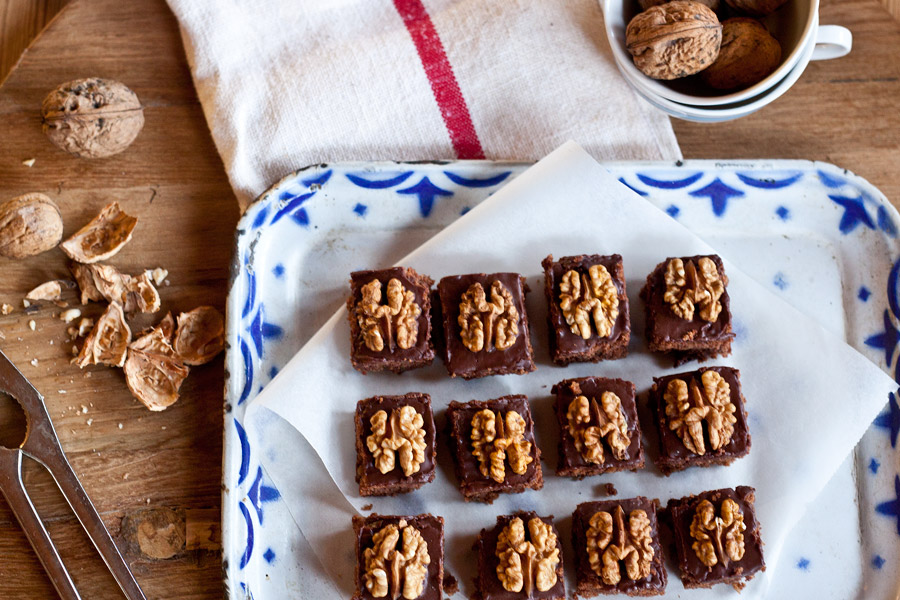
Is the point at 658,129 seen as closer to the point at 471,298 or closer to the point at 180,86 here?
the point at 471,298

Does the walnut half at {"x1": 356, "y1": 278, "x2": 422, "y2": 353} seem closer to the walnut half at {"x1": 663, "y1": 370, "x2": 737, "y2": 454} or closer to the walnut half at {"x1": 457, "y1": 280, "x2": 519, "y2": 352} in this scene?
the walnut half at {"x1": 457, "y1": 280, "x2": 519, "y2": 352}

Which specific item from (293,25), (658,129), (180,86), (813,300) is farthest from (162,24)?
(813,300)

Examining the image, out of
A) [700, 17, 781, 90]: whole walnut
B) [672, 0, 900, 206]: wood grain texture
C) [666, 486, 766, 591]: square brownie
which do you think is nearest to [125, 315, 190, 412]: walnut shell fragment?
[666, 486, 766, 591]: square brownie

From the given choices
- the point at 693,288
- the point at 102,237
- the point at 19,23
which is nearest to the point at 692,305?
the point at 693,288

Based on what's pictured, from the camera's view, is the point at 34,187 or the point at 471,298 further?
the point at 34,187

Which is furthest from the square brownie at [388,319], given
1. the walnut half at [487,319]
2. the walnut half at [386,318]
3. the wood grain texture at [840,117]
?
the wood grain texture at [840,117]

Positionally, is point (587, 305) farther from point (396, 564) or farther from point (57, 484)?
point (57, 484)

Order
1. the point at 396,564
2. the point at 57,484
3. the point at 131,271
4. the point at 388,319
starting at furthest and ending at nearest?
1. the point at 131,271
2. the point at 57,484
3. the point at 388,319
4. the point at 396,564
